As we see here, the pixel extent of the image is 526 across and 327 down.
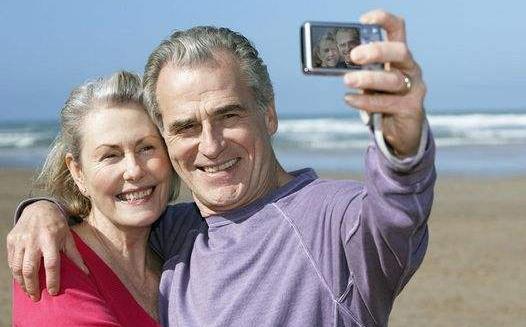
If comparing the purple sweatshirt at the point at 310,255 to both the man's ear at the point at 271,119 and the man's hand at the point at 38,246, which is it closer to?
the man's ear at the point at 271,119

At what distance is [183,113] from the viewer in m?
3.31

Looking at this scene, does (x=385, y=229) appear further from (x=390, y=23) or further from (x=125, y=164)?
(x=125, y=164)

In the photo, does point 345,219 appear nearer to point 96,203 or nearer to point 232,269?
point 232,269

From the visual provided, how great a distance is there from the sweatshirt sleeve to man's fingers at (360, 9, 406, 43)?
0.27 meters

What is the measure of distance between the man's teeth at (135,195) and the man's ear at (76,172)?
17cm

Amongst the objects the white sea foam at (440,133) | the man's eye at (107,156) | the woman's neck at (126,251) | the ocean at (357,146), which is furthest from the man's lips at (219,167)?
the white sea foam at (440,133)

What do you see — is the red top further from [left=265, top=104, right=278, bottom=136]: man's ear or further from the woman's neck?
[left=265, top=104, right=278, bottom=136]: man's ear

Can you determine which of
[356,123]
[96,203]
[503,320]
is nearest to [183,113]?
[96,203]

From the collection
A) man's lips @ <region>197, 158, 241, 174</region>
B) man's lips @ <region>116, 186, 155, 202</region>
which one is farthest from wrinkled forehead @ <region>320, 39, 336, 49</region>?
man's lips @ <region>116, 186, 155, 202</region>

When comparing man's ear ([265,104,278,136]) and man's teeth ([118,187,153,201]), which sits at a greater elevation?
man's ear ([265,104,278,136])

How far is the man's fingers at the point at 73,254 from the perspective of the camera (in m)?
3.29

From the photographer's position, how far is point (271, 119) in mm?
3543

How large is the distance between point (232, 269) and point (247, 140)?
476mm

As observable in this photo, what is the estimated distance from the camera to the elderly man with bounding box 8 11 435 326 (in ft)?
8.38
